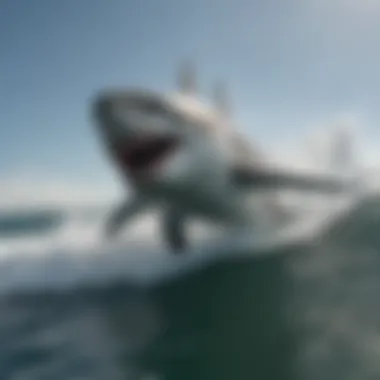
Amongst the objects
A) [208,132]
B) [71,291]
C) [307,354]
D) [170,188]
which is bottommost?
[307,354]

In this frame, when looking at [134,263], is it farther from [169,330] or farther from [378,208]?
[378,208]

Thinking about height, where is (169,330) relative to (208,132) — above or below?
below

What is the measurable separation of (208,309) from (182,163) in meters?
3.28

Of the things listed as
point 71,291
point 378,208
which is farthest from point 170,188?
point 378,208

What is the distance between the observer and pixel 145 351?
9.65m

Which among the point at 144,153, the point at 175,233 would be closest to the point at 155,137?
the point at 144,153

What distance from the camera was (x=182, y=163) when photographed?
13.5 meters

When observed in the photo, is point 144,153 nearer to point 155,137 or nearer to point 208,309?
point 155,137

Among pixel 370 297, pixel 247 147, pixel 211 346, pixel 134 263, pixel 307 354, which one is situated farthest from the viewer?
pixel 247 147

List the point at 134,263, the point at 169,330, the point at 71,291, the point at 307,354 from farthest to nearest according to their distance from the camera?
the point at 134,263
the point at 71,291
the point at 169,330
the point at 307,354

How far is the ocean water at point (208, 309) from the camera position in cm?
909

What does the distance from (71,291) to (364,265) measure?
610 cm

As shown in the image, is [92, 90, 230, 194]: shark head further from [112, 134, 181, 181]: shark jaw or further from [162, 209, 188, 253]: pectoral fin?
[162, 209, 188, 253]: pectoral fin

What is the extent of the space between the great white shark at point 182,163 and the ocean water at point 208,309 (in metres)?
0.79
